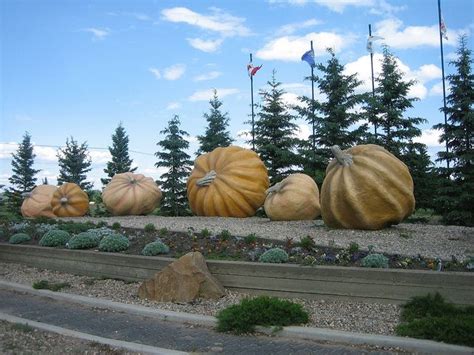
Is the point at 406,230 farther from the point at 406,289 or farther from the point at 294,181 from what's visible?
the point at 406,289

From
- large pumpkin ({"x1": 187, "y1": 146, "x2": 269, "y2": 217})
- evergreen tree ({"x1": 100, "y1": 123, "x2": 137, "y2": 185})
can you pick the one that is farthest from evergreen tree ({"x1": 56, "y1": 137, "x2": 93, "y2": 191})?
large pumpkin ({"x1": 187, "y1": 146, "x2": 269, "y2": 217})

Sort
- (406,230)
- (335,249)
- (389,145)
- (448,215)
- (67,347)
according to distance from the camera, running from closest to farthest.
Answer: (67,347) < (335,249) < (406,230) < (448,215) < (389,145)

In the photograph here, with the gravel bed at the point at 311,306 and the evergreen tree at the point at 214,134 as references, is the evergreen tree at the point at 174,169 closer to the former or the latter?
the evergreen tree at the point at 214,134

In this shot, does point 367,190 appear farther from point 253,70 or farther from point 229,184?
point 253,70

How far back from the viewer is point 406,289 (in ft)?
17.6

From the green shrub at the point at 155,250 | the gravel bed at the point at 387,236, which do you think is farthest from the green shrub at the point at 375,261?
the green shrub at the point at 155,250

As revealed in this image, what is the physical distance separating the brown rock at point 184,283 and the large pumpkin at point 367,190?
9.87 feet

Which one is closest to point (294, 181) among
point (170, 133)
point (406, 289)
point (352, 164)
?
point (352, 164)

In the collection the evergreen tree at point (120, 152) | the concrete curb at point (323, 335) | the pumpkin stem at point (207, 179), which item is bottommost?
the concrete curb at point (323, 335)

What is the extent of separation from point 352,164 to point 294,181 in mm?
2808

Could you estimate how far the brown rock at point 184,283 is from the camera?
6.10 metres

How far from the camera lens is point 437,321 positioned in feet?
14.5

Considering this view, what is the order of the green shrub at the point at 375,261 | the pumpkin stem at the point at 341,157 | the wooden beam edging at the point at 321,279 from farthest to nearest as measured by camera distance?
the pumpkin stem at the point at 341,157 < the green shrub at the point at 375,261 < the wooden beam edging at the point at 321,279

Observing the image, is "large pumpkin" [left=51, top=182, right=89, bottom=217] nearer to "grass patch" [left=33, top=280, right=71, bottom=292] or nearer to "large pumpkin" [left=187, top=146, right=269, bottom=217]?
"large pumpkin" [left=187, top=146, right=269, bottom=217]
